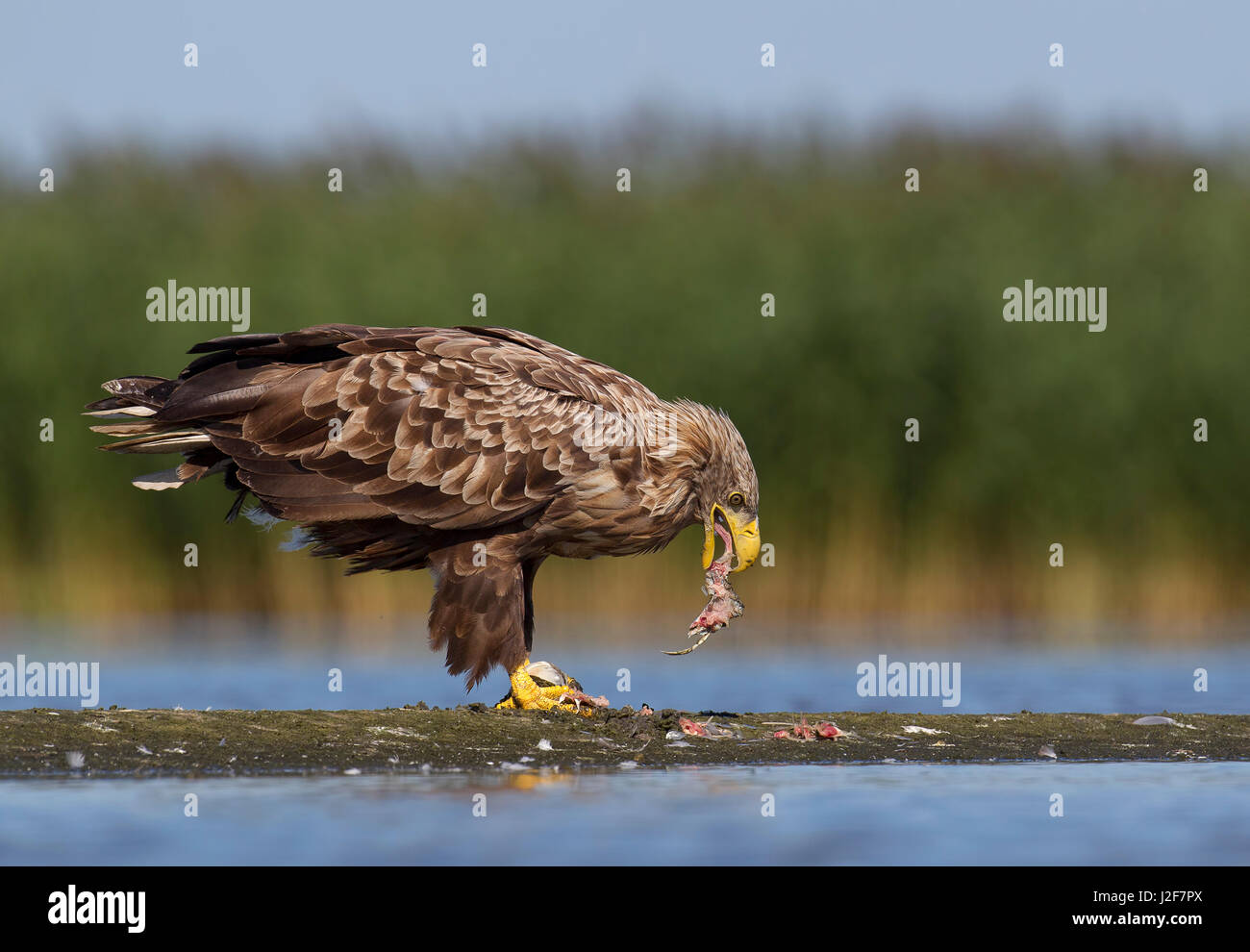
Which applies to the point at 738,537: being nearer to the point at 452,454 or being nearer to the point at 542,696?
the point at 542,696

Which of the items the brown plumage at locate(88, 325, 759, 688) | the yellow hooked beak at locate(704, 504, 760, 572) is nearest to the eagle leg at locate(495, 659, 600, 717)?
the brown plumage at locate(88, 325, 759, 688)

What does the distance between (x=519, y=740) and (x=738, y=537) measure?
1867mm

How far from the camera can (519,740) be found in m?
9.92

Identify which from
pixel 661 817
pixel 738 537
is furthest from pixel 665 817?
pixel 738 537

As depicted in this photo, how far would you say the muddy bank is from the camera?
931cm

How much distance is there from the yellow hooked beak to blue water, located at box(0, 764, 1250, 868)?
5.20 ft

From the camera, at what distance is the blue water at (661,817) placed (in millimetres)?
7770

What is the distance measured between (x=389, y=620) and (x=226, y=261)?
3.60 meters

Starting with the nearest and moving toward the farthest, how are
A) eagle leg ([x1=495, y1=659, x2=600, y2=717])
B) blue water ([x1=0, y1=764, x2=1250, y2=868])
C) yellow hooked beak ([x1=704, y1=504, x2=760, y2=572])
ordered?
blue water ([x1=0, y1=764, x2=1250, y2=868]), eagle leg ([x1=495, y1=659, x2=600, y2=717]), yellow hooked beak ([x1=704, y1=504, x2=760, y2=572])

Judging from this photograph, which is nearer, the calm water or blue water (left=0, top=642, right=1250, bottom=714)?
the calm water

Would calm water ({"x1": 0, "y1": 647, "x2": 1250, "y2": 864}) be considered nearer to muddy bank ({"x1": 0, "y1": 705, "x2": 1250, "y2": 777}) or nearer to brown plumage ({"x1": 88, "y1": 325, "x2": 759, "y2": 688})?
muddy bank ({"x1": 0, "y1": 705, "x2": 1250, "y2": 777})

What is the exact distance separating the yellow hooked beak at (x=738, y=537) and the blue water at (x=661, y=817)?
1586mm

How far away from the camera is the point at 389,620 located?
1622 centimetres

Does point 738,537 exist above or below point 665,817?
above
